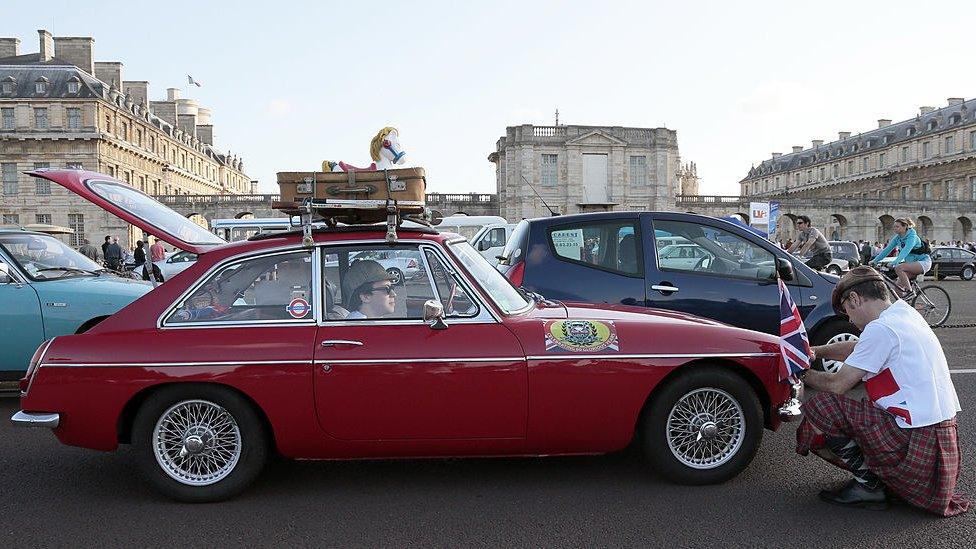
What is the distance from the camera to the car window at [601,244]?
251 inches

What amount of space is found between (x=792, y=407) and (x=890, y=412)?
1.77 feet

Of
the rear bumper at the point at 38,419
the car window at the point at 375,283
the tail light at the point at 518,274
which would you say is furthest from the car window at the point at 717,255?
the rear bumper at the point at 38,419

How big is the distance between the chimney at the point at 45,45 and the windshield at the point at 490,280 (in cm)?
7014

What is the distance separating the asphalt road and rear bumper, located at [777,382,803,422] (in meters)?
0.43

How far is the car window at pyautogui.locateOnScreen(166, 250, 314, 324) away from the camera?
3.95m

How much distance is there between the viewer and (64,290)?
6.33m

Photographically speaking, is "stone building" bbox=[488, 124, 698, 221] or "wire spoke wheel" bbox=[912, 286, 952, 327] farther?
"stone building" bbox=[488, 124, 698, 221]

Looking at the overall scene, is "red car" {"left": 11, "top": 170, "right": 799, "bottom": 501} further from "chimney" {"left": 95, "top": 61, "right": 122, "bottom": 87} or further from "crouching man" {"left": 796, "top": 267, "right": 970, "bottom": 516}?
"chimney" {"left": 95, "top": 61, "right": 122, "bottom": 87}

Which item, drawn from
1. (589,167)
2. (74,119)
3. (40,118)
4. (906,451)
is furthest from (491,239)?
(40,118)

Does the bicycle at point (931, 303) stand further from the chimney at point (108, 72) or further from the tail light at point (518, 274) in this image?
the chimney at point (108, 72)

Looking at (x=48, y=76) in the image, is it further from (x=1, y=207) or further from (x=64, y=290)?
(x=64, y=290)

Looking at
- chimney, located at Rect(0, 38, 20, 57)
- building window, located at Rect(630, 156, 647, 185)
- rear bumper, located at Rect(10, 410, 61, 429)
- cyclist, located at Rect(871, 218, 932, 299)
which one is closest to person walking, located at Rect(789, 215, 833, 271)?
cyclist, located at Rect(871, 218, 932, 299)

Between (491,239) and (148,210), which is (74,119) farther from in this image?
(148,210)

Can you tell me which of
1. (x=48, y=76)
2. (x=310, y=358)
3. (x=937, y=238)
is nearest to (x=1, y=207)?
(x=48, y=76)
